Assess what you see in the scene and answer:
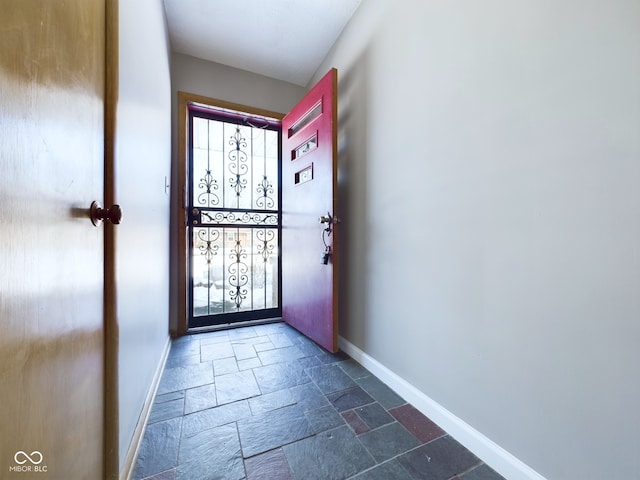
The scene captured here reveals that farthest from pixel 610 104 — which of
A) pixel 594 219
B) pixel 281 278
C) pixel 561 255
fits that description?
pixel 281 278

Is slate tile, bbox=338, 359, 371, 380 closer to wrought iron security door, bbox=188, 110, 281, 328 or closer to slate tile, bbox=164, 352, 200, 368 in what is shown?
slate tile, bbox=164, 352, 200, 368

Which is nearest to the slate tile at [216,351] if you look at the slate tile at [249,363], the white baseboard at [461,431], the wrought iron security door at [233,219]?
the slate tile at [249,363]

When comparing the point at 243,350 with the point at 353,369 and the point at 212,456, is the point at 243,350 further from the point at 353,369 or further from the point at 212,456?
the point at 212,456

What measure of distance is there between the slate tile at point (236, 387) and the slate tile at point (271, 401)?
0.19 ft

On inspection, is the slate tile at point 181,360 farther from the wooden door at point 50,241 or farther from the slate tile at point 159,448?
the wooden door at point 50,241

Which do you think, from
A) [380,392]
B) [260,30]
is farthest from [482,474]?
[260,30]

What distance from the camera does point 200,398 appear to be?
1.41 meters

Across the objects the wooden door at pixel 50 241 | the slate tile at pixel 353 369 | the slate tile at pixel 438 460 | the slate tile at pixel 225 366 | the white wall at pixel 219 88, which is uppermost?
the white wall at pixel 219 88

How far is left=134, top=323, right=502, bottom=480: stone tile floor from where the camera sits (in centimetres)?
99

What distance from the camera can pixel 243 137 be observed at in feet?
8.68

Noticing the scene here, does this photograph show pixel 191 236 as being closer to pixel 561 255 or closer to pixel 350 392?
pixel 350 392

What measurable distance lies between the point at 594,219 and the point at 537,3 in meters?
0.77

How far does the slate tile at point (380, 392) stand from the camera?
1.39 meters

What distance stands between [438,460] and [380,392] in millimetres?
463
